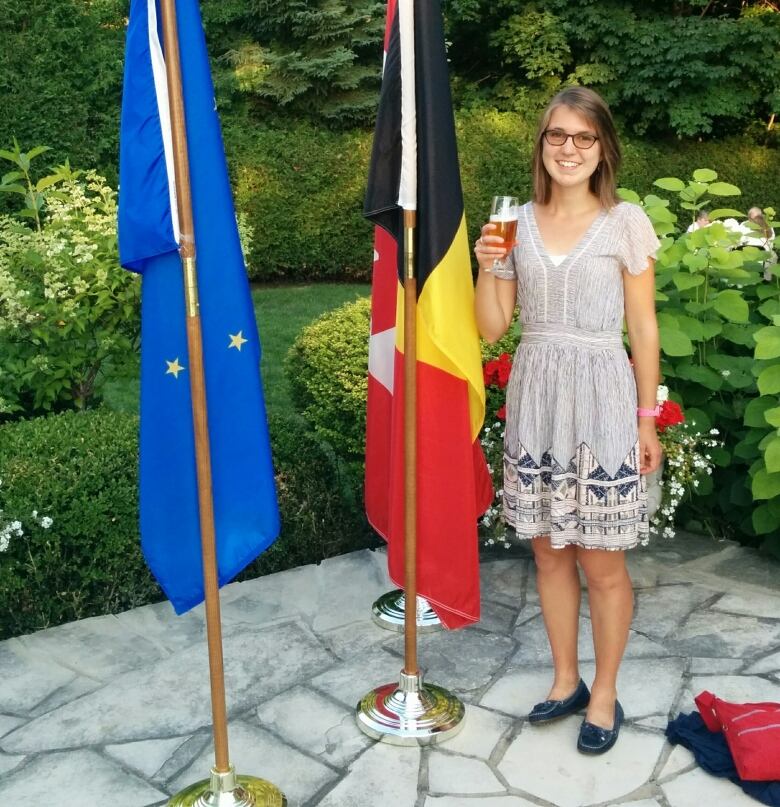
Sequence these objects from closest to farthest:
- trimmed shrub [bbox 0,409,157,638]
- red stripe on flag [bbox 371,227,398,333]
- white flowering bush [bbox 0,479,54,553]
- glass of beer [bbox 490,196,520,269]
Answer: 1. glass of beer [bbox 490,196,520,269]
2. red stripe on flag [bbox 371,227,398,333]
3. white flowering bush [bbox 0,479,54,553]
4. trimmed shrub [bbox 0,409,157,638]

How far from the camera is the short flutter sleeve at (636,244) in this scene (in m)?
2.56

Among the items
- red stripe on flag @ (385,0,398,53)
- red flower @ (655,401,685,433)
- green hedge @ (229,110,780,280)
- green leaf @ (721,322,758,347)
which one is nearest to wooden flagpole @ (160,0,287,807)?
red stripe on flag @ (385,0,398,53)

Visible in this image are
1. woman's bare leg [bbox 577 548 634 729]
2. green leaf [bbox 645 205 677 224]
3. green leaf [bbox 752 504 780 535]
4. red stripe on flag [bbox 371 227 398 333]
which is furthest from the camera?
green leaf [bbox 645 205 677 224]

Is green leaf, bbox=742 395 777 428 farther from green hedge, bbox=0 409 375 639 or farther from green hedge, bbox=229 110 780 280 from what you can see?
green hedge, bbox=229 110 780 280

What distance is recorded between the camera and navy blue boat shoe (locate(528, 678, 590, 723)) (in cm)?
293

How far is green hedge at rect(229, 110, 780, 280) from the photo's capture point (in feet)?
39.6

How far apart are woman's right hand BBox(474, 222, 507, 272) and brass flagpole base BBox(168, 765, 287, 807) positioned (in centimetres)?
147

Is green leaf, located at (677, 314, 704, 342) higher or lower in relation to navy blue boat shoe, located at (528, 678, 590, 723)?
higher

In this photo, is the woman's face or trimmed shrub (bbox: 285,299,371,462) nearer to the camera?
the woman's face

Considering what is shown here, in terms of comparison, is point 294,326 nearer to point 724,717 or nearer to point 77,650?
point 77,650

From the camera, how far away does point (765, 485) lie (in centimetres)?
381

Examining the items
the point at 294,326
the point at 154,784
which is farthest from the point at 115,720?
the point at 294,326

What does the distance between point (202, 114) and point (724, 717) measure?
2.16 m

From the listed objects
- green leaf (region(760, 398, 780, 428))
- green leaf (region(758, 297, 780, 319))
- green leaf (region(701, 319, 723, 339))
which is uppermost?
green leaf (region(758, 297, 780, 319))
